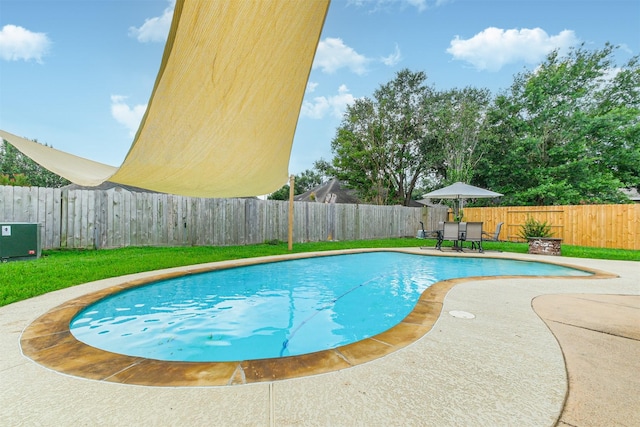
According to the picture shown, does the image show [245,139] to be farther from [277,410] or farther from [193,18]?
[277,410]

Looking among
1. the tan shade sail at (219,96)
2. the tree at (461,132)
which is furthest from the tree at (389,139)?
the tan shade sail at (219,96)

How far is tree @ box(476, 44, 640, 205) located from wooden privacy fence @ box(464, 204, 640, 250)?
9.43ft

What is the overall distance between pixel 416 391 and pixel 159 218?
24.9 ft

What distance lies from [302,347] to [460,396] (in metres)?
1.41

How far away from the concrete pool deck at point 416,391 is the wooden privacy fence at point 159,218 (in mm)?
→ 5226

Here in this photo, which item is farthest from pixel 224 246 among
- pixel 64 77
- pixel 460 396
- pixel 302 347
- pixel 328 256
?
pixel 460 396

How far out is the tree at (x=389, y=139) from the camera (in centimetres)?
1591

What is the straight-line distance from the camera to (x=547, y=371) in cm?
157

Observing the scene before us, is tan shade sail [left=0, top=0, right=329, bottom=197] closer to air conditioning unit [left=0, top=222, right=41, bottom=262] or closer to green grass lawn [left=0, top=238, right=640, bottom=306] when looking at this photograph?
green grass lawn [left=0, top=238, right=640, bottom=306]

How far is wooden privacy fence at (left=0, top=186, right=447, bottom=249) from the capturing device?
19.6 feet

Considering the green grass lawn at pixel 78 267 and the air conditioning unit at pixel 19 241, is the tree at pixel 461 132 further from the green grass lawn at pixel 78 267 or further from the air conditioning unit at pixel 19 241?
the air conditioning unit at pixel 19 241

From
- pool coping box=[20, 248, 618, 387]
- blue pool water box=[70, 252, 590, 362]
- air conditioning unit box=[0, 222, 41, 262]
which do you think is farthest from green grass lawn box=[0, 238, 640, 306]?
pool coping box=[20, 248, 618, 387]

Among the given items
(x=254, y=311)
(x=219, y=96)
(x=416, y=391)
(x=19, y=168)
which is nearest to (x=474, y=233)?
(x=254, y=311)

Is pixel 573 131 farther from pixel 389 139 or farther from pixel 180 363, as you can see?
pixel 180 363
